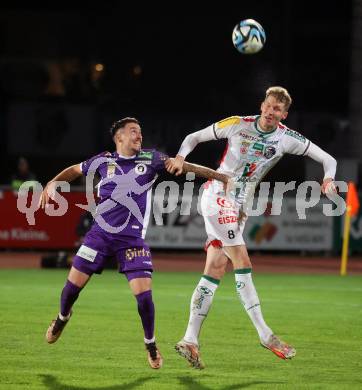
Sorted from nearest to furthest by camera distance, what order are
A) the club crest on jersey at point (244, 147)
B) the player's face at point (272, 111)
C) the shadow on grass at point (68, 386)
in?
the shadow on grass at point (68, 386) < the player's face at point (272, 111) < the club crest on jersey at point (244, 147)

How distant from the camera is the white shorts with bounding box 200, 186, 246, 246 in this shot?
9.55 m

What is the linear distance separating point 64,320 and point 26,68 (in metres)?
31.2

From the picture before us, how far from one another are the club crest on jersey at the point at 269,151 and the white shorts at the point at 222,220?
21.6 inches

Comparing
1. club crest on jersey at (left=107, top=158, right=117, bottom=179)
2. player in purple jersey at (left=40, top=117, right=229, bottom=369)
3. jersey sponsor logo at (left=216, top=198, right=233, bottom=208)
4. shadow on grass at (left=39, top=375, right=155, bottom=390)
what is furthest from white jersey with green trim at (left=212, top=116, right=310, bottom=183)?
shadow on grass at (left=39, top=375, right=155, bottom=390)

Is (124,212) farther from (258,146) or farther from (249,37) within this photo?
(249,37)

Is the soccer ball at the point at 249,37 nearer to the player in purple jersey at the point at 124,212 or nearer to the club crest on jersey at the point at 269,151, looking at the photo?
the club crest on jersey at the point at 269,151

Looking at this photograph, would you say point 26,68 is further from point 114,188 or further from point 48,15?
point 114,188

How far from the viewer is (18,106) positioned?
104ft

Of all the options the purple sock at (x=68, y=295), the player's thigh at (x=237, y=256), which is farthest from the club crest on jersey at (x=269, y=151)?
the purple sock at (x=68, y=295)

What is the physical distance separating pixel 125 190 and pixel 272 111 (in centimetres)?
151

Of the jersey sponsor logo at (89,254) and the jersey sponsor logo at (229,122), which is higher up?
the jersey sponsor logo at (229,122)

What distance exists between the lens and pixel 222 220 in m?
9.59

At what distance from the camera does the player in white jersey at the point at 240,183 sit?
31.1 feet

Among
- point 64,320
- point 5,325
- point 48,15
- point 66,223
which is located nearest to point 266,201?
point 66,223
